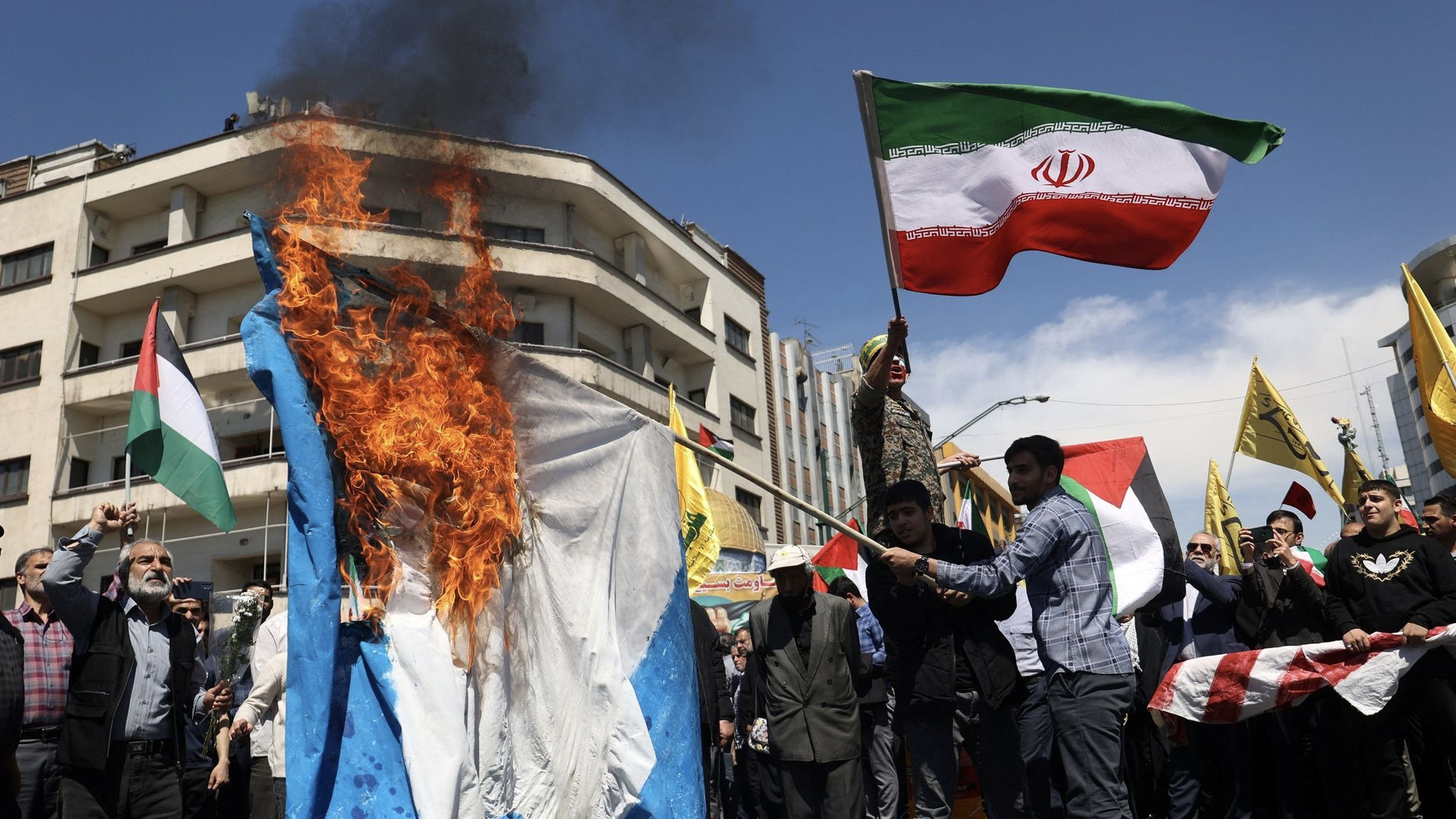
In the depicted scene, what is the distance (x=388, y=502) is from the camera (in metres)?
5.25

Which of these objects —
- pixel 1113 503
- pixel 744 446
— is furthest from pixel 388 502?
pixel 744 446

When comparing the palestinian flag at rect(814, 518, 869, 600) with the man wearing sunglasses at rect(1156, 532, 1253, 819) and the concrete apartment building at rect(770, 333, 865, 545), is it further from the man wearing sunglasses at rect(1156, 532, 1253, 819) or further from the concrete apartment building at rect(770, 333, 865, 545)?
the concrete apartment building at rect(770, 333, 865, 545)

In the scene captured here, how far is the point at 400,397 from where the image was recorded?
5.43 meters

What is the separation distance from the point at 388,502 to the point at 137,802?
2.46 metres

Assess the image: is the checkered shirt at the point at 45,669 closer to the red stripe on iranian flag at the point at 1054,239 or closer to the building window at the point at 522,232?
the red stripe on iranian flag at the point at 1054,239

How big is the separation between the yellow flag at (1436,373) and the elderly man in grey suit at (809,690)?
6.79 meters

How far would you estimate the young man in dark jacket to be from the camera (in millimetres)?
6078

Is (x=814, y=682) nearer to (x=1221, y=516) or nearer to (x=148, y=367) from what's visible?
(x=148, y=367)

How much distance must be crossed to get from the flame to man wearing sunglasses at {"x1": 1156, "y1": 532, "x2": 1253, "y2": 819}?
17.1ft

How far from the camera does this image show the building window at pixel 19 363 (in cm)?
3497

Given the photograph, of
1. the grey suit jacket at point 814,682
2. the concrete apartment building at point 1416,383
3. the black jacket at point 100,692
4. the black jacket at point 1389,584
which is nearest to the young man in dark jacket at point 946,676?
the grey suit jacket at point 814,682

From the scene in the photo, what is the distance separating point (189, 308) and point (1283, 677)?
33330mm

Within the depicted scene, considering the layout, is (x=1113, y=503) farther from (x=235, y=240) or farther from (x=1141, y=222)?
(x=235, y=240)

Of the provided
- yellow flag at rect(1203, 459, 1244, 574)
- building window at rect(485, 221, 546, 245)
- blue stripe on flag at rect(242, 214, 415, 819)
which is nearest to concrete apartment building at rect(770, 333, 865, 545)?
building window at rect(485, 221, 546, 245)
